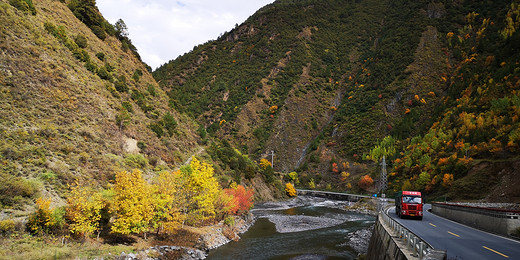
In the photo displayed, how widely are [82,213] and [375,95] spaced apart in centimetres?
11901

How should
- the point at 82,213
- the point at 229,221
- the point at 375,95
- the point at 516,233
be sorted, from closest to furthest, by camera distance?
the point at 516,233, the point at 82,213, the point at 229,221, the point at 375,95

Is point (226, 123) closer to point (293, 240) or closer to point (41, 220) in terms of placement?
point (293, 240)

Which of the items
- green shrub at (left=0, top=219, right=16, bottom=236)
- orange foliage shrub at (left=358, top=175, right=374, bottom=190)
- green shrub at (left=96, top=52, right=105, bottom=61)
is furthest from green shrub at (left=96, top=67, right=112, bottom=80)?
orange foliage shrub at (left=358, top=175, right=374, bottom=190)

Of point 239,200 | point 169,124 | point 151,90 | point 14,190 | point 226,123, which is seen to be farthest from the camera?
point 226,123

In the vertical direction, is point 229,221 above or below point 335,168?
below

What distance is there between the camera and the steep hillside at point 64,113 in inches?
1014

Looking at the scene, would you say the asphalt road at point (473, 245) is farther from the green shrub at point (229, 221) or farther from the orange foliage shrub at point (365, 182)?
the orange foliage shrub at point (365, 182)

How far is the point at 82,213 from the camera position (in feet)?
74.0

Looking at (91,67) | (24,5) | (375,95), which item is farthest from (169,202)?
(375,95)

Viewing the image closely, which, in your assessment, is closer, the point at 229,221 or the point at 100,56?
the point at 229,221

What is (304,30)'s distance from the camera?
189 meters

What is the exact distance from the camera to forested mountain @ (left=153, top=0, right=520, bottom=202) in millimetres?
61719

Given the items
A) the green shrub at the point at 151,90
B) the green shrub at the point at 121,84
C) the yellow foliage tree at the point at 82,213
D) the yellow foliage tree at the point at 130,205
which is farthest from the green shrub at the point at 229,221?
the green shrub at the point at 151,90

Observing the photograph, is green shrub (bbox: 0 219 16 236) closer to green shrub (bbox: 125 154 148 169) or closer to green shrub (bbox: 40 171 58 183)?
green shrub (bbox: 40 171 58 183)
